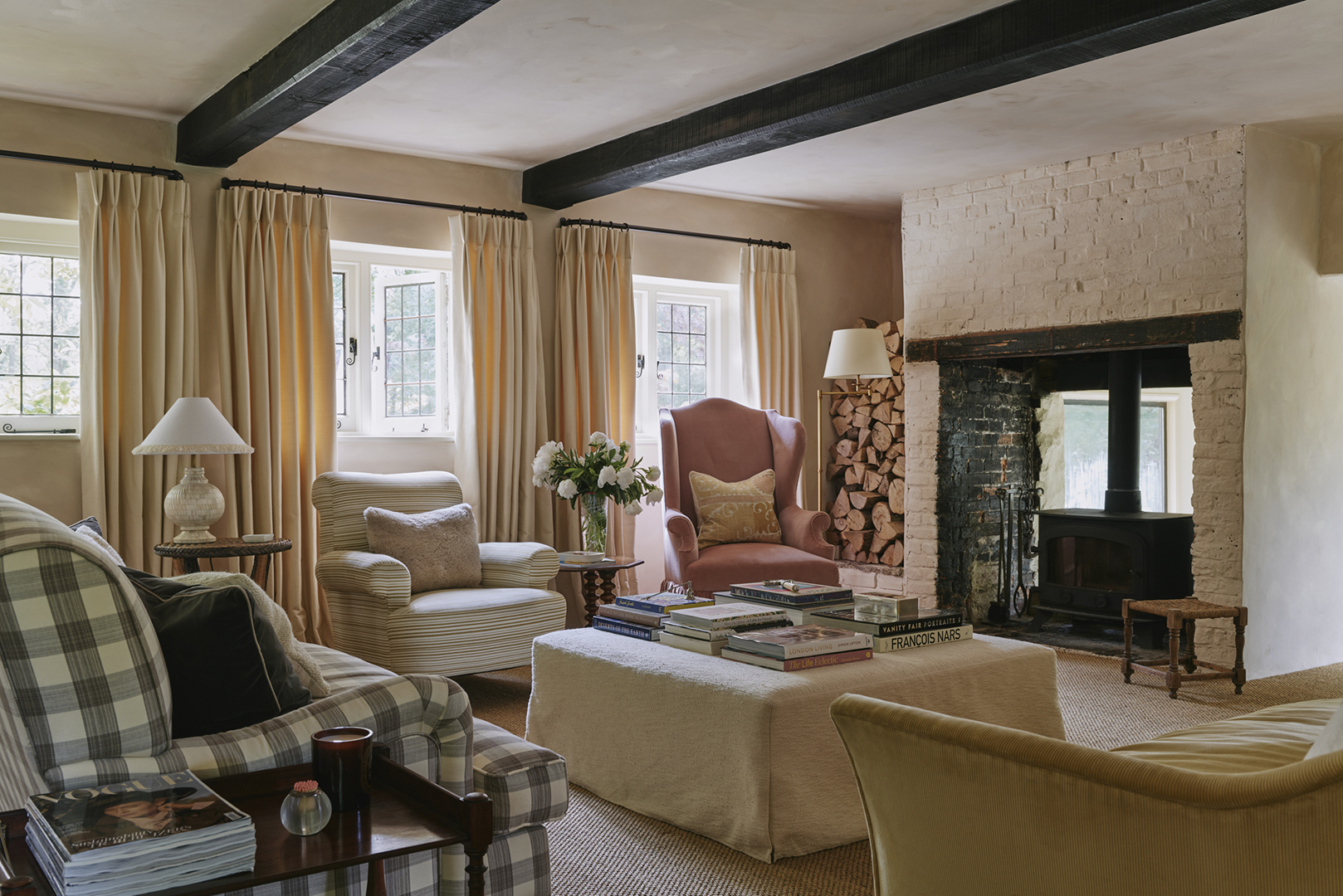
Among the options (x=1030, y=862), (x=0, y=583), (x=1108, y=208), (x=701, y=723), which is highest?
(x=1108, y=208)

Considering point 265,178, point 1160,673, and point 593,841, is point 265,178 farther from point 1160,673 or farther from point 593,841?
point 1160,673

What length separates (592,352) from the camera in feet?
18.5

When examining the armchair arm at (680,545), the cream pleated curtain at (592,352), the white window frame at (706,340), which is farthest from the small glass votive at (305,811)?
the white window frame at (706,340)

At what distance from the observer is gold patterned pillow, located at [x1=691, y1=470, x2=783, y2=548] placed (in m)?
5.08

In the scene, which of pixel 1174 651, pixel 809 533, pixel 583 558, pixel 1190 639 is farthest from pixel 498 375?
pixel 1190 639

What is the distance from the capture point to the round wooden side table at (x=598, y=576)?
454cm

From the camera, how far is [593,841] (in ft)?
8.93

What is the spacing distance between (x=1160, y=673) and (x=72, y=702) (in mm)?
4131

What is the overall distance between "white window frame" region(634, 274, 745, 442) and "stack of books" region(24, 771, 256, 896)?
15.5 feet

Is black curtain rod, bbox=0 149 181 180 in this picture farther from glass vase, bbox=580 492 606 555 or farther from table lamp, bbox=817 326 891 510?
table lamp, bbox=817 326 891 510

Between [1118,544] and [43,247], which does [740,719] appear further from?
[43,247]

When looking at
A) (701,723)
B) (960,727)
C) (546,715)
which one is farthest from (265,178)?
(960,727)

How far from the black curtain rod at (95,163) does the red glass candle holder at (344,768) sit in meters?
3.72

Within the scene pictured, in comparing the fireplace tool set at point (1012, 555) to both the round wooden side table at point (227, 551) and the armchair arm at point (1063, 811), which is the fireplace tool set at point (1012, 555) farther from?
the armchair arm at point (1063, 811)
